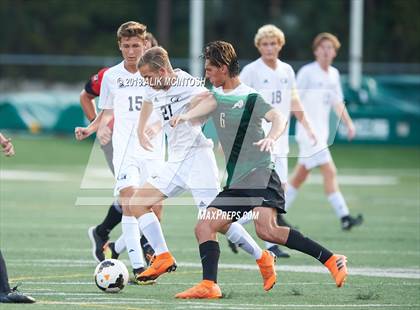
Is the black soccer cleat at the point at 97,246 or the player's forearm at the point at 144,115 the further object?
the black soccer cleat at the point at 97,246

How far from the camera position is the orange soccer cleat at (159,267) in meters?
9.69

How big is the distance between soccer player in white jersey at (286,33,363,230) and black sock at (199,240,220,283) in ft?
19.1

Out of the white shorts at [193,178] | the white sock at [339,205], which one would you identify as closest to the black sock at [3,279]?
the white shorts at [193,178]

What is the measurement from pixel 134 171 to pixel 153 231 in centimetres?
77

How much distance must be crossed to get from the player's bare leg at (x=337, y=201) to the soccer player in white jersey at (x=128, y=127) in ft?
15.5

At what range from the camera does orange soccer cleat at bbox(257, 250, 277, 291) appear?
9586 mm

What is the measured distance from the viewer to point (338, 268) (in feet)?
31.3

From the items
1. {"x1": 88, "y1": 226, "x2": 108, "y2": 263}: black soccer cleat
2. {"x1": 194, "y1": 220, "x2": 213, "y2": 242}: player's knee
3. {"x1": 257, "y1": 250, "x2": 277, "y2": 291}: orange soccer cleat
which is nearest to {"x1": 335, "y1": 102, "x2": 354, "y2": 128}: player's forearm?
{"x1": 88, "y1": 226, "x2": 108, "y2": 263}: black soccer cleat

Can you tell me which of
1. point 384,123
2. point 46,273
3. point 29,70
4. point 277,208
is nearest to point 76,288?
point 46,273

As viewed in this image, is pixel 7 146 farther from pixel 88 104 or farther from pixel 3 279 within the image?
pixel 88 104

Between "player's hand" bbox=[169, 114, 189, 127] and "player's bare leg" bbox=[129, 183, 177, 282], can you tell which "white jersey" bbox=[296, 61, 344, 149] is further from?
"player's hand" bbox=[169, 114, 189, 127]

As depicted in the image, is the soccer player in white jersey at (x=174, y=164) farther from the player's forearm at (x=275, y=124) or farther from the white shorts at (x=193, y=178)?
the player's forearm at (x=275, y=124)

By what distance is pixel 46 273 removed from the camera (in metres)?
10.8

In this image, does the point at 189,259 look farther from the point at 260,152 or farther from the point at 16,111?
the point at 16,111
